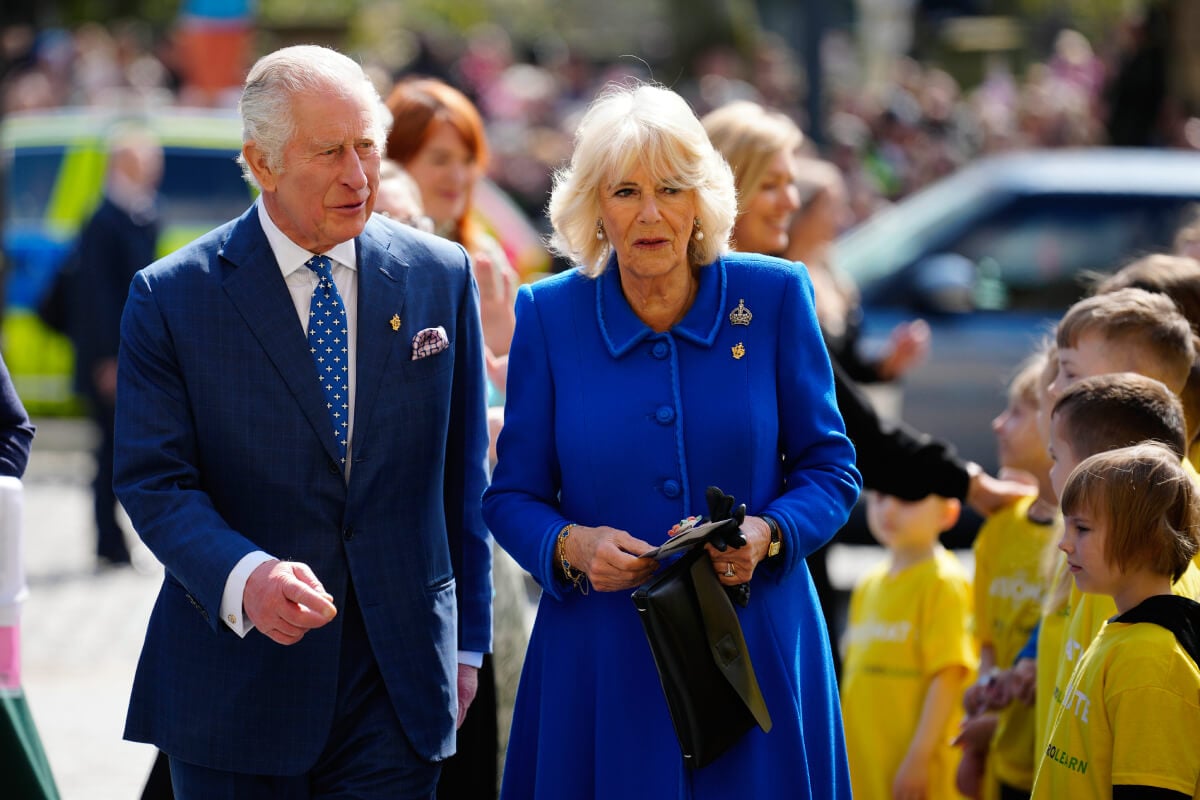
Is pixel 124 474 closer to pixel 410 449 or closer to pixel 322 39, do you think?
pixel 410 449

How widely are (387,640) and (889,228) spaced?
25.0 ft

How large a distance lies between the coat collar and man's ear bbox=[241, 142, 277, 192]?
2.27ft

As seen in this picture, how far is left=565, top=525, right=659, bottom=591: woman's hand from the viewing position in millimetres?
3316

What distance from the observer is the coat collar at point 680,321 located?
3.59m

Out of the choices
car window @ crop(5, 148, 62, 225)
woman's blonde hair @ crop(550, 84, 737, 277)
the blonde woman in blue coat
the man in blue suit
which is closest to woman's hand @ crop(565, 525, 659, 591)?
the blonde woman in blue coat

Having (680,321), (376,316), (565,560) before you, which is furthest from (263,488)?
(680,321)

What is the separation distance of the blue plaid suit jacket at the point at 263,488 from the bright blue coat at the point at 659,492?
213 millimetres

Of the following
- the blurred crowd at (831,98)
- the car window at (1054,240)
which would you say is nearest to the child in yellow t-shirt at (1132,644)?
the car window at (1054,240)

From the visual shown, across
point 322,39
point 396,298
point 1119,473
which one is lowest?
point 1119,473

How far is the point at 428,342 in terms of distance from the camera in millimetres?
3600

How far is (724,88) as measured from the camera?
2152 cm

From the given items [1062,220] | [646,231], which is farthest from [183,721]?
[1062,220]

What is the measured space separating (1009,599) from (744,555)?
1604 mm

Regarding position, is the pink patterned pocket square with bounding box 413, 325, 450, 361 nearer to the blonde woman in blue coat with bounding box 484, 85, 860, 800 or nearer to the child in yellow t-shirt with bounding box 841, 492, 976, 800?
the blonde woman in blue coat with bounding box 484, 85, 860, 800
